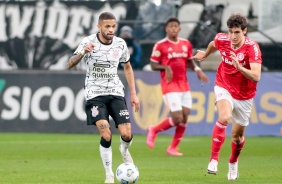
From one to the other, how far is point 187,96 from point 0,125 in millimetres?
6462

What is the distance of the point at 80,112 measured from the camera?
24156mm

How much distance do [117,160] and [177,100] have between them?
2436mm

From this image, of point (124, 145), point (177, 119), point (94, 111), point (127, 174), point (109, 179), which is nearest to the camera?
point (127, 174)

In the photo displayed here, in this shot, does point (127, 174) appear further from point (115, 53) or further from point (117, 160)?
point (117, 160)

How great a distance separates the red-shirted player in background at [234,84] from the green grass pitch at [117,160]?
0.48 m

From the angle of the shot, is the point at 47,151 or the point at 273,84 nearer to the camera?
the point at 47,151

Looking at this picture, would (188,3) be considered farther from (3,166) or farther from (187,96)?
(3,166)

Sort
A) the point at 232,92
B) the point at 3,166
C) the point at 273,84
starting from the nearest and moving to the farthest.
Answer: the point at 232,92, the point at 3,166, the point at 273,84

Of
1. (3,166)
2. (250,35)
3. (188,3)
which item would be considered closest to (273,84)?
(250,35)

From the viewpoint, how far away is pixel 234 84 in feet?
46.1

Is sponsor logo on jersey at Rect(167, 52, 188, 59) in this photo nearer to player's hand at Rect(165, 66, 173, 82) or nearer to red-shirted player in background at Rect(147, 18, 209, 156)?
red-shirted player in background at Rect(147, 18, 209, 156)

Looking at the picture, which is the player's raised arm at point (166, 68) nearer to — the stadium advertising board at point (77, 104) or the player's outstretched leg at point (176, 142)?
the player's outstretched leg at point (176, 142)

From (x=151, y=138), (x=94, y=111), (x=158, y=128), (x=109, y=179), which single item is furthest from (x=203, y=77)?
(x=109, y=179)

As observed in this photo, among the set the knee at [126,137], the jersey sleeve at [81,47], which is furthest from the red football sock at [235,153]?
the jersey sleeve at [81,47]
